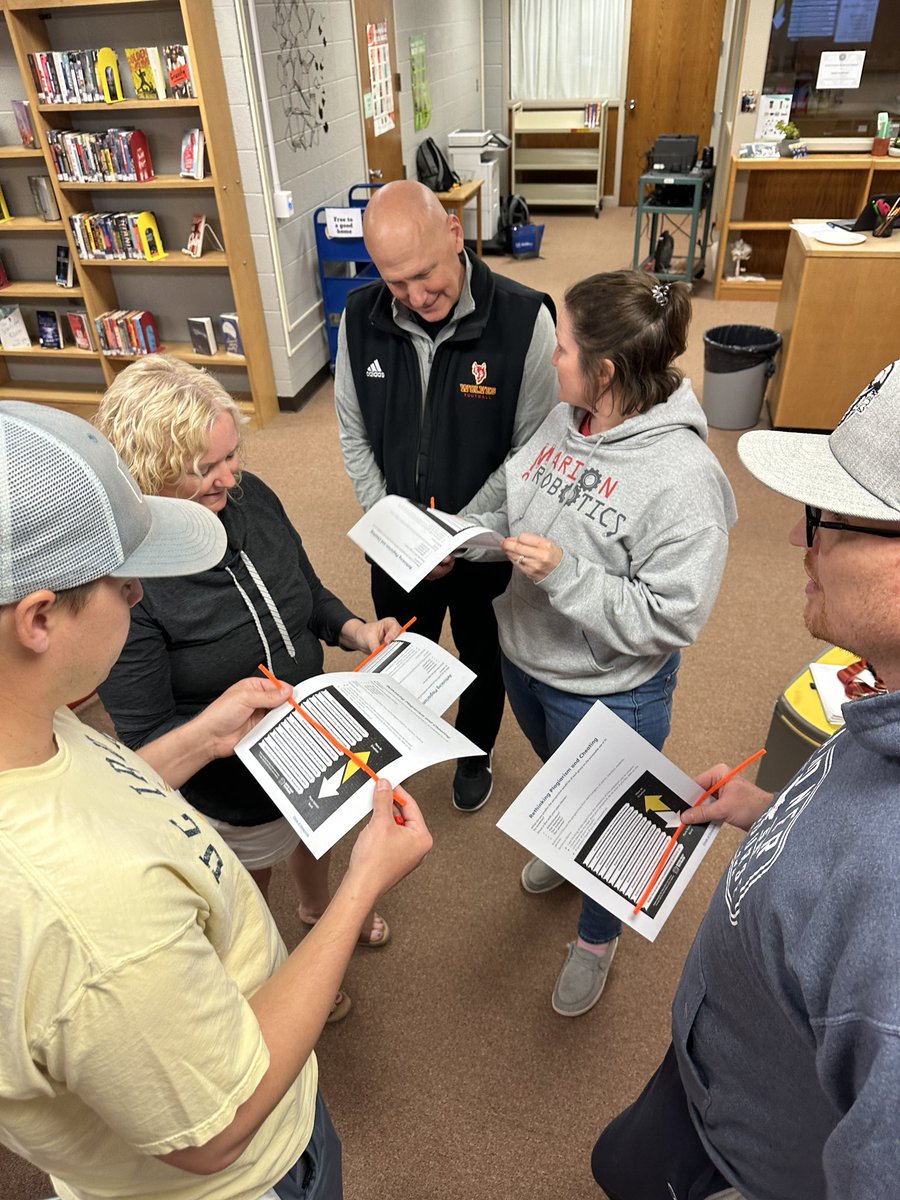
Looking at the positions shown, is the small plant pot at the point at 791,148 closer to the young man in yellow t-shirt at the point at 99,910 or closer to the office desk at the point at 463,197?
the office desk at the point at 463,197

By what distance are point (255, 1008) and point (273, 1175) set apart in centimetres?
29

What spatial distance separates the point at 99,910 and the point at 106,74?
14.6ft

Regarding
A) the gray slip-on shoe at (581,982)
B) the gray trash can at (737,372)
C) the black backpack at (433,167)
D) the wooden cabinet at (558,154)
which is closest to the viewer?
the gray slip-on shoe at (581,982)

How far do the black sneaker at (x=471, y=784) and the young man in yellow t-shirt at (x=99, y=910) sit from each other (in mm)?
1514

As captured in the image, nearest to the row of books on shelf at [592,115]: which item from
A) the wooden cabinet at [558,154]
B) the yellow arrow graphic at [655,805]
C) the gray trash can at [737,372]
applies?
the wooden cabinet at [558,154]

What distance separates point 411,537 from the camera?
5.76 feet

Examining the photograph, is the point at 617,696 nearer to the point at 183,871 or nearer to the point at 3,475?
the point at 183,871

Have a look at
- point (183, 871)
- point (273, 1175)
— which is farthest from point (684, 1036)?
point (183, 871)

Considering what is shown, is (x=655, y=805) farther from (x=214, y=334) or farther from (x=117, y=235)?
(x=117, y=235)

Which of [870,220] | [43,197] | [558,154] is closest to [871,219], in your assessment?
[870,220]

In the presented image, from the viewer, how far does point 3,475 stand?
61 centimetres

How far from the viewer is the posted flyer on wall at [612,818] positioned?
1.38 meters

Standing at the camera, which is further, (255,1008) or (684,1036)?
(684,1036)

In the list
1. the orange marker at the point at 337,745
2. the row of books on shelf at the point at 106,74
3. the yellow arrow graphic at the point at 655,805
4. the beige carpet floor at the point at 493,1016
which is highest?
the row of books on shelf at the point at 106,74
